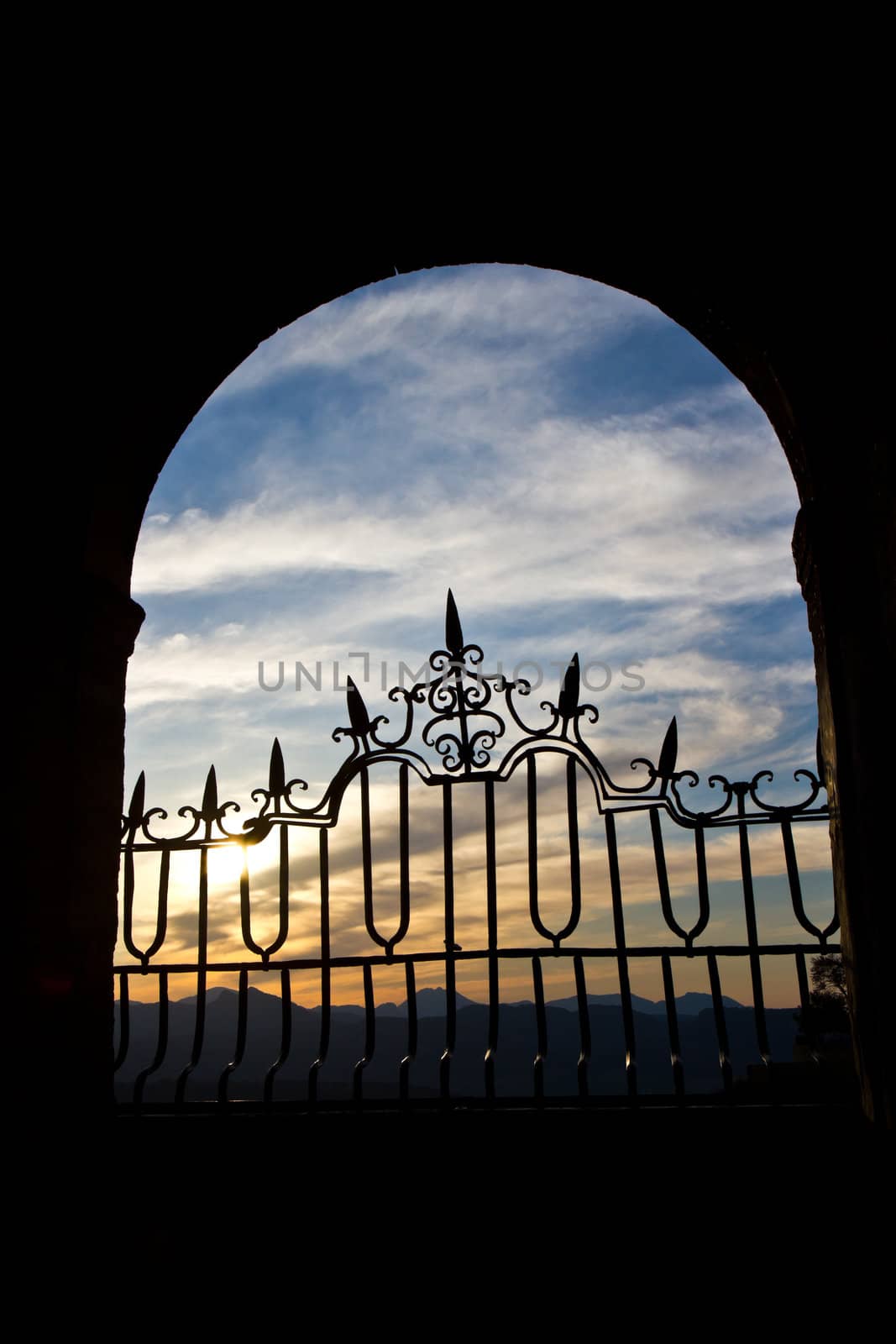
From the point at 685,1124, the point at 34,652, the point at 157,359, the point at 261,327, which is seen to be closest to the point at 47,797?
the point at 34,652

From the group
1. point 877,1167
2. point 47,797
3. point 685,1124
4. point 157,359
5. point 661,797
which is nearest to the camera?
point 877,1167

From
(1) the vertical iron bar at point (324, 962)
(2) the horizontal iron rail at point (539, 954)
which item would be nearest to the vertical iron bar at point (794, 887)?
(2) the horizontal iron rail at point (539, 954)

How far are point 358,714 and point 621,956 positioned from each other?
4.76ft

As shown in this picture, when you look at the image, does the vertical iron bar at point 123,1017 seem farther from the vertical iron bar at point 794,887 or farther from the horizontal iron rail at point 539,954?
the vertical iron bar at point 794,887

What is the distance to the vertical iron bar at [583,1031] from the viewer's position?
3584 millimetres

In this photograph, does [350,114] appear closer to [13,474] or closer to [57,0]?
[57,0]

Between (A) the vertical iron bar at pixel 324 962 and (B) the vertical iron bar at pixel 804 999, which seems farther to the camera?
(A) the vertical iron bar at pixel 324 962

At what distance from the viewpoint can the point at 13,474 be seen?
381cm

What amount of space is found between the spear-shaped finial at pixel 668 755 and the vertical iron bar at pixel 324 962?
1.41 m

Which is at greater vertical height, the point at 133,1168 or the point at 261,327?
the point at 261,327

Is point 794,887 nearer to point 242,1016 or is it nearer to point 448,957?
point 448,957

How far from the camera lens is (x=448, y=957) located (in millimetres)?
3863

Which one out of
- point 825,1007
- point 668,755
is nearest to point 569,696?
point 668,755

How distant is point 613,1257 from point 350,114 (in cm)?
426
